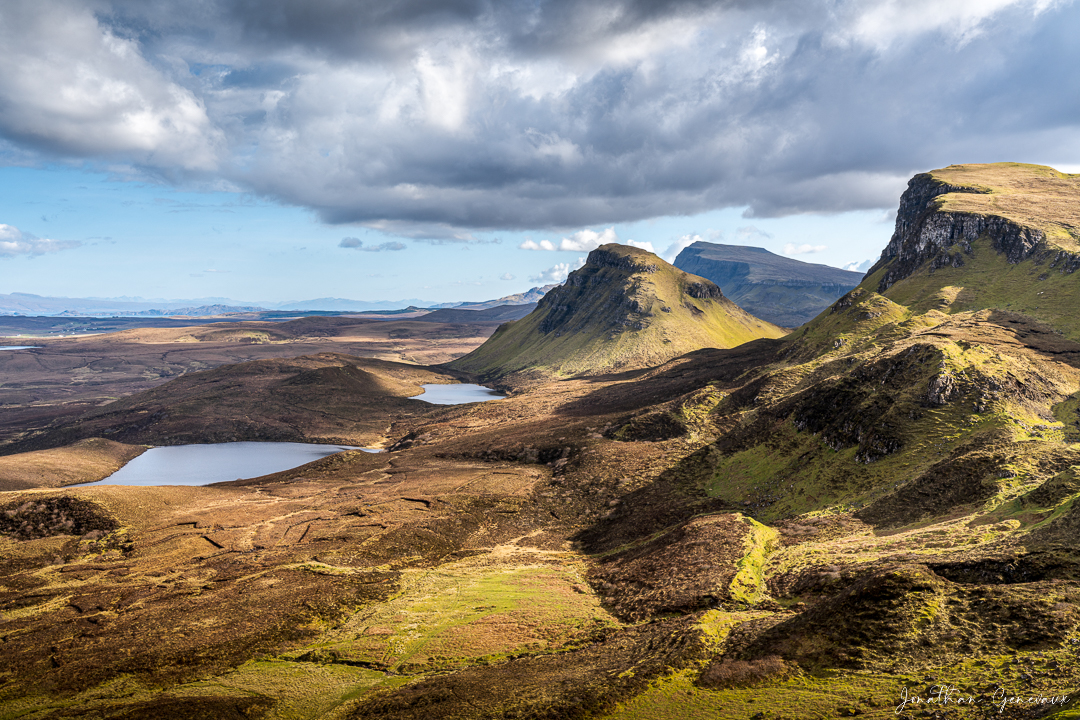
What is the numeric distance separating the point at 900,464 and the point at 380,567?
53041 millimetres

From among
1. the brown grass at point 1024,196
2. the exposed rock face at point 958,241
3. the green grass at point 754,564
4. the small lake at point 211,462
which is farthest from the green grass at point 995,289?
the small lake at point 211,462

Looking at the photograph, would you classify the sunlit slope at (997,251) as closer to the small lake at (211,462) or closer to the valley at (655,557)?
the valley at (655,557)

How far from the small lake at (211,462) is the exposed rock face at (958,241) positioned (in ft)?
453

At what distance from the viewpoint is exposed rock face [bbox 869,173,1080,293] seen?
110688mm

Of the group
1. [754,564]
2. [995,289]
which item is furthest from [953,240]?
[754,564]

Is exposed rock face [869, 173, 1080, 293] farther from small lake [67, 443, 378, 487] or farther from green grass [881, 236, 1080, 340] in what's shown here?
small lake [67, 443, 378, 487]

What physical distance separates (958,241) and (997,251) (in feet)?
30.1

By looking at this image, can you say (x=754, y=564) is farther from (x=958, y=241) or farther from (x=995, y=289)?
(x=958, y=241)

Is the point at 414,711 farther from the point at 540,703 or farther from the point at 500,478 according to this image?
the point at 500,478

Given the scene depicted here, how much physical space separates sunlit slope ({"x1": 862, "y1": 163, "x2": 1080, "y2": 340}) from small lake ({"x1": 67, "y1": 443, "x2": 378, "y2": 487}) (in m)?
132

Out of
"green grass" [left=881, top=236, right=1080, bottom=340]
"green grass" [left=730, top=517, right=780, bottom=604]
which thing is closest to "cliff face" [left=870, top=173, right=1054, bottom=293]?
"green grass" [left=881, top=236, right=1080, bottom=340]

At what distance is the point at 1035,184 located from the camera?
150 metres

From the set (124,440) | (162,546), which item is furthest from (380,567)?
(124,440)

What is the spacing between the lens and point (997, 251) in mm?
116625
